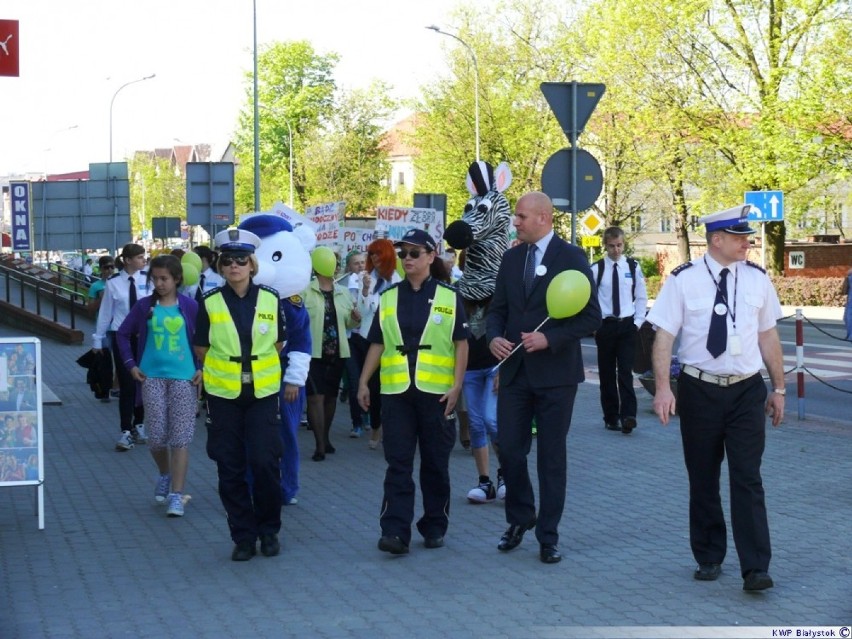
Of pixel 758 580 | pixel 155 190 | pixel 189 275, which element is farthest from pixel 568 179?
pixel 155 190

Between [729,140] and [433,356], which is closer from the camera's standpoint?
[433,356]

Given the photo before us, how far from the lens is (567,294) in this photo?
276 inches

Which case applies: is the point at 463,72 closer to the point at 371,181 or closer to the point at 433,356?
the point at 371,181

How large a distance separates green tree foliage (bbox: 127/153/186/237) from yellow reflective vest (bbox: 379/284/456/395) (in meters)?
85.3

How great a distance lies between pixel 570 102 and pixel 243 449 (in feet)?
20.2

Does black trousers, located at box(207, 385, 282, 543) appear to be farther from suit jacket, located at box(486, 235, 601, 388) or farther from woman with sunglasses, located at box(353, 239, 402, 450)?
woman with sunglasses, located at box(353, 239, 402, 450)

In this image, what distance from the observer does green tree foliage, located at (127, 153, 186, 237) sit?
95812mm

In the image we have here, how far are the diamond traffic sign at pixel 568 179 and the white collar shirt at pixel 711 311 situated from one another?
5.39 m

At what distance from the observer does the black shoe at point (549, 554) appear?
7.04m

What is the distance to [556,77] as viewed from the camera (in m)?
49.2

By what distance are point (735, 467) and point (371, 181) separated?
66.6 metres

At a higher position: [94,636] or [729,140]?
[729,140]

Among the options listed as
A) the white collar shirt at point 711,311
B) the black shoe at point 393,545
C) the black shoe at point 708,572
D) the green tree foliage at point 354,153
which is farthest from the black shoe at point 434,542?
the green tree foliage at point 354,153

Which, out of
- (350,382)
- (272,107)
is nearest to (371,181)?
(272,107)
